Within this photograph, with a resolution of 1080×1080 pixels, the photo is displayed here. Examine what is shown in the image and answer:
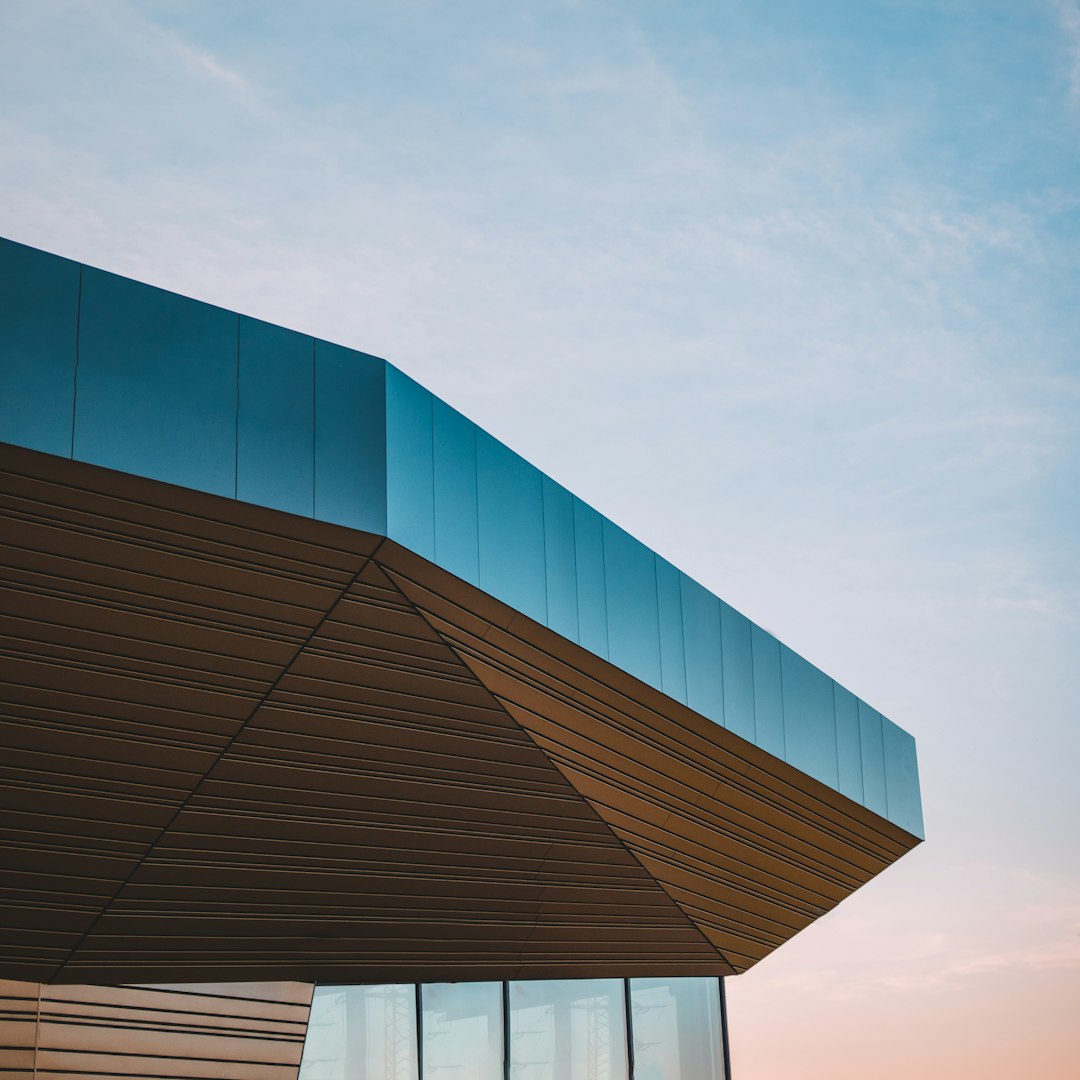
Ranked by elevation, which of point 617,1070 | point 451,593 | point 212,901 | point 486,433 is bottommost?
point 617,1070

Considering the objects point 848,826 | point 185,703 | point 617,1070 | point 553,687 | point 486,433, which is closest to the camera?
point 185,703

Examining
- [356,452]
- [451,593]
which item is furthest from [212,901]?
[356,452]

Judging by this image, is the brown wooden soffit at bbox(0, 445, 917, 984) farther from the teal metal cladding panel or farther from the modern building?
the teal metal cladding panel

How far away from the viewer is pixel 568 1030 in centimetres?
1908

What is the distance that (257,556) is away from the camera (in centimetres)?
925

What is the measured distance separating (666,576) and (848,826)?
542 centimetres

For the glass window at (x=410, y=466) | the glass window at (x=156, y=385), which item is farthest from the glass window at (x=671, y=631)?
the glass window at (x=156, y=385)

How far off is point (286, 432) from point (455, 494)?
1746 millimetres

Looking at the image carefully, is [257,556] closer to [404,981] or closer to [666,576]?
[666,576]

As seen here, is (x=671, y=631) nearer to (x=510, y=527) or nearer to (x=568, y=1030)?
(x=510, y=527)

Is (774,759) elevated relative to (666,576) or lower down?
lower down

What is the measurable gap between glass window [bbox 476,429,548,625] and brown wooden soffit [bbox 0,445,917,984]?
0.24m

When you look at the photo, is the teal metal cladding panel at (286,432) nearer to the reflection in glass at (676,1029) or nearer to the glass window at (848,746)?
the glass window at (848,746)

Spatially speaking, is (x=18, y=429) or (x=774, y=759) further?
(x=774, y=759)
